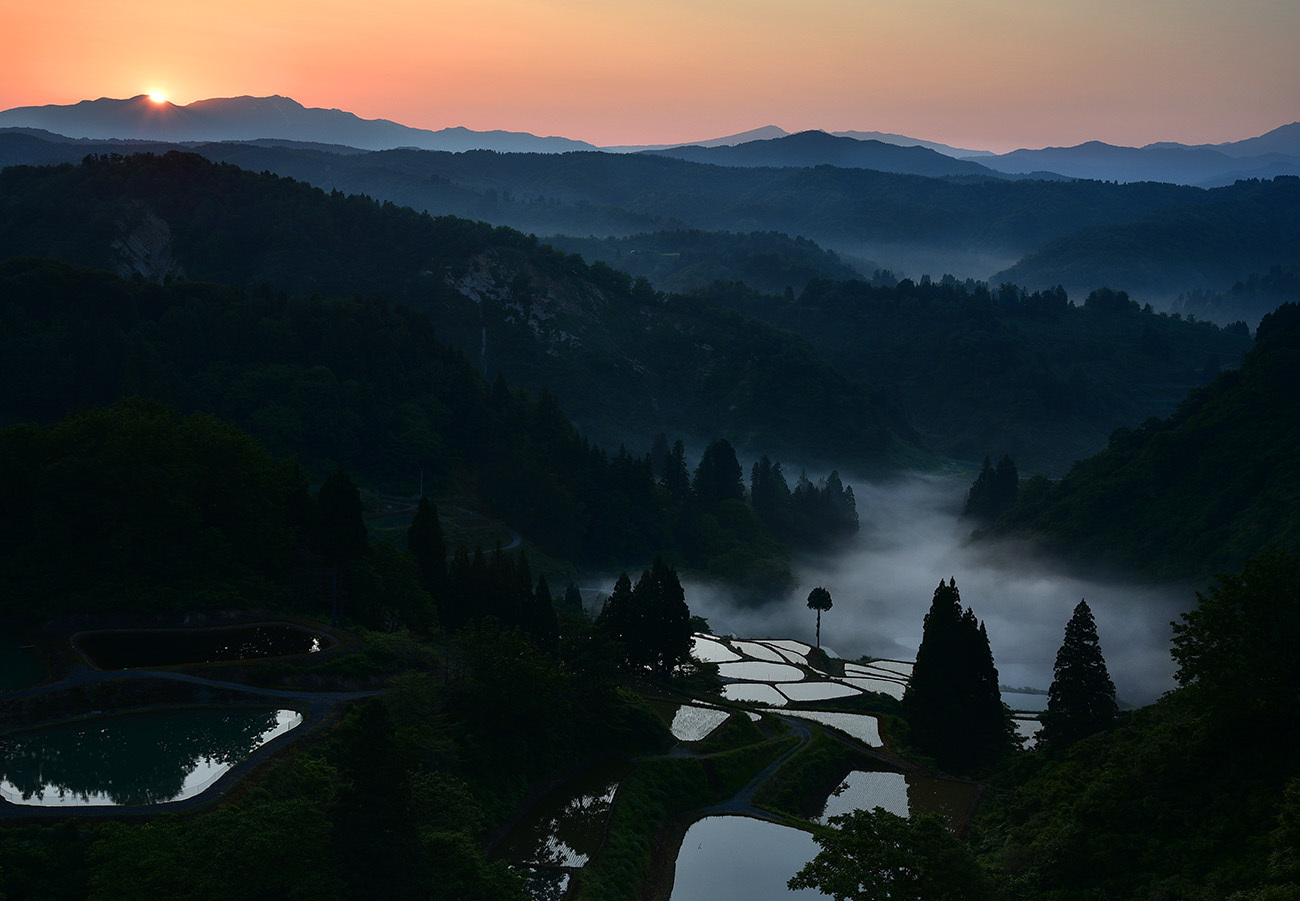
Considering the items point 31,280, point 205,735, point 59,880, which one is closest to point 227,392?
point 31,280

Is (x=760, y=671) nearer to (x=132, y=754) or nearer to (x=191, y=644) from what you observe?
(x=191, y=644)

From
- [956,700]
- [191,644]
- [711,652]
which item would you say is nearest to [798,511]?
[711,652]

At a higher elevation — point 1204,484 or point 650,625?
point 1204,484

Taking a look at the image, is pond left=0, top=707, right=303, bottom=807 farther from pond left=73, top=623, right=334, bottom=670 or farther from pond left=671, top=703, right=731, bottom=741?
pond left=671, top=703, right=731, bottom=741

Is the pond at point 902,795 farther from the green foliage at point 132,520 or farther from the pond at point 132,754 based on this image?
the green foliage at point 132,520

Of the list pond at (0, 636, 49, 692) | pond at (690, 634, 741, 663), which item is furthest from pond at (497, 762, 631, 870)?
pond at (690, 634, 741, 663)

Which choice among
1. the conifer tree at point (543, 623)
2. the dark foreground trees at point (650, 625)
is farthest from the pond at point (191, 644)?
the dark foreground trees at point (650, 625)

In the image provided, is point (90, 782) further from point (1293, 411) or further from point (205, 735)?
point (1293, 411)
